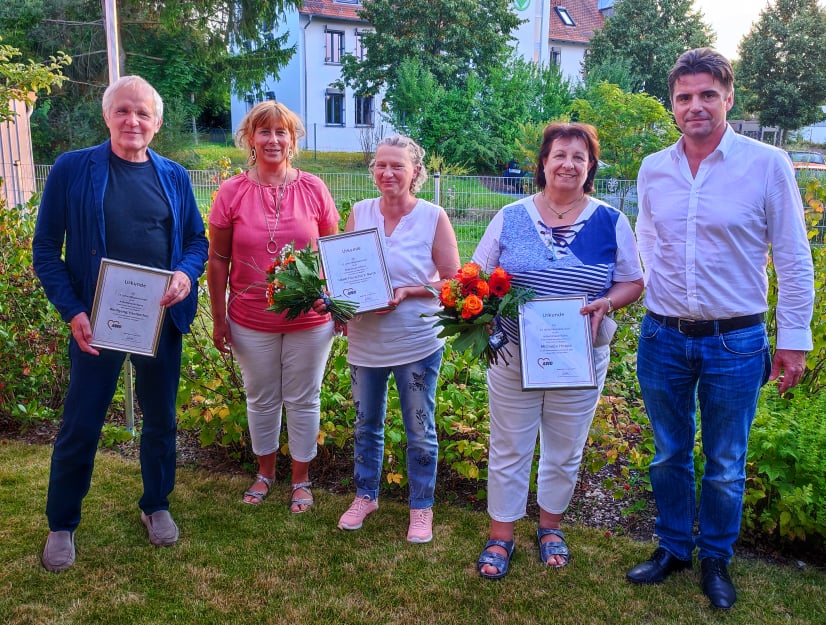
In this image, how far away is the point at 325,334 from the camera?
144 inches

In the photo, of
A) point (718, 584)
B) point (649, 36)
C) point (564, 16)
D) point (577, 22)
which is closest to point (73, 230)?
point (718, 584)

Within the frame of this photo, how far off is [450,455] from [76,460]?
1.84m

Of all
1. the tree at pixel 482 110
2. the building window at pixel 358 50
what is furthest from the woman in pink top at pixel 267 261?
the building window at pixel 358 50

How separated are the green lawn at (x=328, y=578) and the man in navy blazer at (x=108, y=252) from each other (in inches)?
10.6

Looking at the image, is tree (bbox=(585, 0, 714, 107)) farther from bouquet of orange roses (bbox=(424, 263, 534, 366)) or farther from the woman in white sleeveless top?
bouquet of orange roses (bbox=(424, 263, 534, 366))

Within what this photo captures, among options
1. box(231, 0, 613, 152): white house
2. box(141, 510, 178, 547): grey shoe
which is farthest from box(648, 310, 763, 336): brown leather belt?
box(231, 0, 613, 152): white house

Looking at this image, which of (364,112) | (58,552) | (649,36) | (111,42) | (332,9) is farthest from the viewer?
(649,36)

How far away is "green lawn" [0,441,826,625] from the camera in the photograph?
9.66 feet

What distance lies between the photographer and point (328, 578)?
3.23 meters

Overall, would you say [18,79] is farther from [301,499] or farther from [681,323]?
[681,323]

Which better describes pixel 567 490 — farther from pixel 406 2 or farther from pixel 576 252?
pixel 406 2

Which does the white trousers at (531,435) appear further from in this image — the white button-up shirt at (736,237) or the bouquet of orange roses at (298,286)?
the bouquet of orange roses at (298,286)

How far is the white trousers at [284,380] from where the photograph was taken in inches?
142

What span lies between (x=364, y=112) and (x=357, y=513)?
30.8 meters
